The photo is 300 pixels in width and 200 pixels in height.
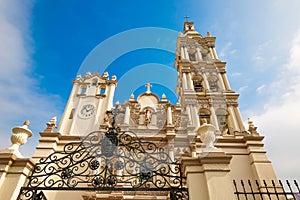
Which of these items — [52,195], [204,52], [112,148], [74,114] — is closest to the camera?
[112,148]

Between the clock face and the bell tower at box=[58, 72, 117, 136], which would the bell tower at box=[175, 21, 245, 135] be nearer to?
the bell tower at box=[58, 72, 117, 136]

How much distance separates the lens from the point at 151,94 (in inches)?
538

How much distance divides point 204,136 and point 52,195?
26.0 ft

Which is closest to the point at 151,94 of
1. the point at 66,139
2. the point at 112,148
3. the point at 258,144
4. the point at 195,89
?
the point at 195,89

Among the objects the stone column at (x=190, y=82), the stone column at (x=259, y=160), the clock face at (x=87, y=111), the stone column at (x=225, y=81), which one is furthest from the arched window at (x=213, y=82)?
the clock face at (x=87, y=111)

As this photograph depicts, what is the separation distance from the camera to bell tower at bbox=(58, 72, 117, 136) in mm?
11250

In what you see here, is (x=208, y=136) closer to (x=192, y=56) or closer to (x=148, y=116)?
(x=148, y=116)

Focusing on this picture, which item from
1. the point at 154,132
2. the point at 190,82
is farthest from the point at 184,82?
the point at 154,132

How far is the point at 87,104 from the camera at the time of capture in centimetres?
1270

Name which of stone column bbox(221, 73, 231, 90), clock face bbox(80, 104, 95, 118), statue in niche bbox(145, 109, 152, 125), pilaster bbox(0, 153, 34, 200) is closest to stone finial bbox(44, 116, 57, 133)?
clock face bbox(80, 104, 95, 118)

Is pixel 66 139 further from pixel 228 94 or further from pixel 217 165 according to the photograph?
pixel 228 94

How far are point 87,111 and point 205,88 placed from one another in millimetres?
8318

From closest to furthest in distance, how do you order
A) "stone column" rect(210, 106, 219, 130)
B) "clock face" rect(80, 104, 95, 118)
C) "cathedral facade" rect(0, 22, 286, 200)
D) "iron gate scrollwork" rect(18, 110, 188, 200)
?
"iron gate scrollwork" rect(18, 110, 188, 200) → "cathedral facade" rect(0, 22, 286, 200) → "stone column" rect(210, 106, 219, 130) → "clock face" rect(80, 104, 95, 118)

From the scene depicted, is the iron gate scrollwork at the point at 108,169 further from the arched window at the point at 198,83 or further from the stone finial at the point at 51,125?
the arched window at the point at 198,83
